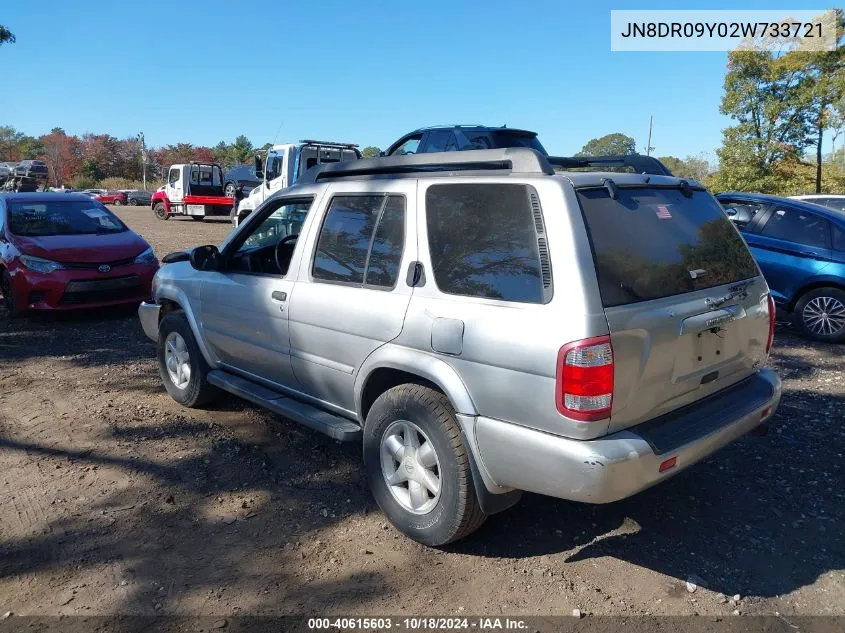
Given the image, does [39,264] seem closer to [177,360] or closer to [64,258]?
[64,258]

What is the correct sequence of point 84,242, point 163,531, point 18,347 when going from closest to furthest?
1. point 163,531
2. point 18,347
3. point 84,242

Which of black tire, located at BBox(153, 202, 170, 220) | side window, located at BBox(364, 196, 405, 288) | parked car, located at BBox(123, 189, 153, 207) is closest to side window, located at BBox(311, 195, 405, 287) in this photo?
side window, located at BBox(364, 196, 405, 288)

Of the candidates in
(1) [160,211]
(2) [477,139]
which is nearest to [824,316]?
(2) [477,139]

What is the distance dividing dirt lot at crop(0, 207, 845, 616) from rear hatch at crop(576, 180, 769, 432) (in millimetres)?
836

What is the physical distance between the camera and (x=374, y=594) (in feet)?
9.64

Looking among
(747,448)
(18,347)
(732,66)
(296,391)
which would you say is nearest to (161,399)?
(296,391)

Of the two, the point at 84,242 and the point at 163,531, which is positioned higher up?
the point at 84,242

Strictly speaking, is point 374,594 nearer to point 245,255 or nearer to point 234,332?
point 234,332

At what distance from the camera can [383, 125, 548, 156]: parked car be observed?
1066 cm

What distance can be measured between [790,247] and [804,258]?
23 centimetres

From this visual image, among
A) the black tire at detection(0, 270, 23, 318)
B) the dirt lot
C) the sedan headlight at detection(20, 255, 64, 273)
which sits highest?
the sedan headlight at detection(20, 255, 64, 273)

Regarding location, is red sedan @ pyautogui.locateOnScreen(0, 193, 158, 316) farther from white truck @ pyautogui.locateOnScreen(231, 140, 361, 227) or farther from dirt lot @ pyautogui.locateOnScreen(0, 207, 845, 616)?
white truck @ pyautogui.locateOnScreen(231, 140, 361, 227)

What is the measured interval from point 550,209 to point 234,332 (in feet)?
8.41

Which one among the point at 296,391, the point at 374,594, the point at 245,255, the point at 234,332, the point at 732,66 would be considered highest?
the point at 732,66
